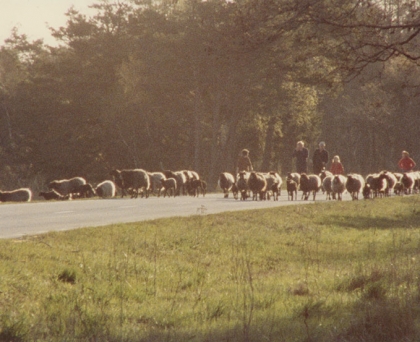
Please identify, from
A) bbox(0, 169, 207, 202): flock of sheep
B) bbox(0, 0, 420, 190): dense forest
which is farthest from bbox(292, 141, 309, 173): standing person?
bbox(0, 0, 420, 190): dense forest

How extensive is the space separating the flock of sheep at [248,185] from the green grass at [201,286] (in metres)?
15.4

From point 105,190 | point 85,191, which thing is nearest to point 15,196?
point 85,191

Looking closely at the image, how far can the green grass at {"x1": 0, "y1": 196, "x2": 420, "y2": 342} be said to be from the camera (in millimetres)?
8602

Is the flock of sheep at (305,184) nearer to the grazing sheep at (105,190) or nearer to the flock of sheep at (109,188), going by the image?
the flock of sheep at (109,188)

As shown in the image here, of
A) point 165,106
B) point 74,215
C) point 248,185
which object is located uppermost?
point 165,106

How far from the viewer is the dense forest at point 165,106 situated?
5523 cm

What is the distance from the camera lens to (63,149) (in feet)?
221

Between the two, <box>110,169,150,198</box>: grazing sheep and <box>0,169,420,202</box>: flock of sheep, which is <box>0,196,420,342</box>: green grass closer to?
<box>0,169,420,202</box>: flock of sheep

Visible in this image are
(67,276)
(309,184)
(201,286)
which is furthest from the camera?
(309,184)

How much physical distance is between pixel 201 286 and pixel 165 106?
1947 inches

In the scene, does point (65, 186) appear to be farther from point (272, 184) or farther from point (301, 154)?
point (301, 154)

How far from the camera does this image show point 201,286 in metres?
12.7

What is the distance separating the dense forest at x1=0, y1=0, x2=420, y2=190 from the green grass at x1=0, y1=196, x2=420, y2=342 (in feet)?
88.3

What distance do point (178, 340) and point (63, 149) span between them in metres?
60.1
